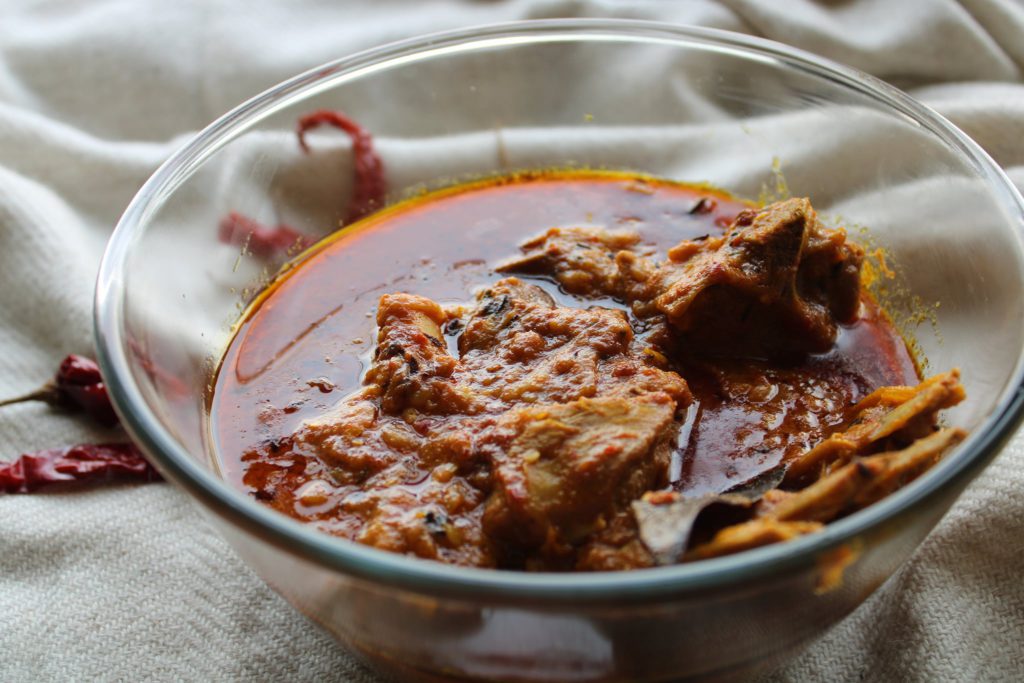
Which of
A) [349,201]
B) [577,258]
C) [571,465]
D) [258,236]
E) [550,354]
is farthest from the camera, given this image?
[349,201]

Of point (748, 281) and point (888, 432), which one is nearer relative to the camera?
point (888, 432)

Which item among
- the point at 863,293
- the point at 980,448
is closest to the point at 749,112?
the point at 863,293

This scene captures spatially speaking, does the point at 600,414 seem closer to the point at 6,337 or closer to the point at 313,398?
the point at 313,398

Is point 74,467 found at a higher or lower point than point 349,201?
lower

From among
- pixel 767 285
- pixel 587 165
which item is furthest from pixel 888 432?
pixel 587 165

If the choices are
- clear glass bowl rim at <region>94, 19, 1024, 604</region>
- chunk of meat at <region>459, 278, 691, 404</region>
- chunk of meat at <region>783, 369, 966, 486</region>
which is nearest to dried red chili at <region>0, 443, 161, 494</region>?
clear glass bowl rim at <region>94, 19, 1024, 604</region>

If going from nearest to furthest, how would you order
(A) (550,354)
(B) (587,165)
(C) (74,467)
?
(A) (550,354) < (C) (74,467) < (B) (587,165)

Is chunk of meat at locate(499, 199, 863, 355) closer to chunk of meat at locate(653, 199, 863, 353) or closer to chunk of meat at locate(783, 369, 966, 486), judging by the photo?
chunk of meat at locate(653, 199, 863, 353)

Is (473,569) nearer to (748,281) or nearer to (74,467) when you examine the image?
(748,281)

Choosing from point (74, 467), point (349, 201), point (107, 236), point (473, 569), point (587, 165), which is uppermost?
point (587, 165)
